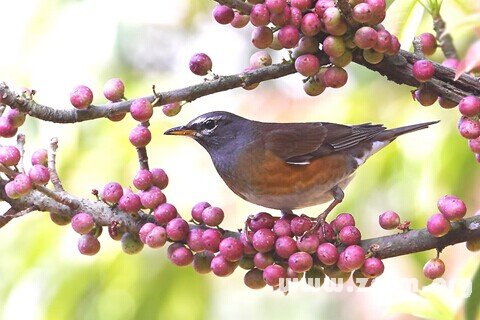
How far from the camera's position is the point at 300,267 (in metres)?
1.88

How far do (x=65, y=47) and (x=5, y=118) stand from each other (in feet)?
7.47

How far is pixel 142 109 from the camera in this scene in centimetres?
194

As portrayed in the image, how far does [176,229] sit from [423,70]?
69cm

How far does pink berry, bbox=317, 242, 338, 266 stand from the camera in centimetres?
189

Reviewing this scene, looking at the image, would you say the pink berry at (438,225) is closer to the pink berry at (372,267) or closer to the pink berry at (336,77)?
the pink berry at (372,267)

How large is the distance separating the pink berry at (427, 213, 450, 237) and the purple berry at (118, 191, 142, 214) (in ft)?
2.25

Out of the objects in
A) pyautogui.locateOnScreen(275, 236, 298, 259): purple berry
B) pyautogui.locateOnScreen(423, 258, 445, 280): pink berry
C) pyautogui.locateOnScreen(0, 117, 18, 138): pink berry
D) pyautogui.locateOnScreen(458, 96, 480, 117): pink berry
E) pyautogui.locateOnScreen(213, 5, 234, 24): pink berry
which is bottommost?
pyautogui.locateOnScreen(423, 258, 445, 280): pink berry

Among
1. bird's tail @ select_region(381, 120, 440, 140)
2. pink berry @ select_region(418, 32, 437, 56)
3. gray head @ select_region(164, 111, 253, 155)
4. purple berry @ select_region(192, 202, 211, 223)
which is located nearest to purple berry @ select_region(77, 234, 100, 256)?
purple berry @ select_region(192, 202, 211, 223)

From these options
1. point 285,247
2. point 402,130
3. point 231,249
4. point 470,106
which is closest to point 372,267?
point 285,247

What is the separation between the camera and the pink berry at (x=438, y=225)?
183 cm

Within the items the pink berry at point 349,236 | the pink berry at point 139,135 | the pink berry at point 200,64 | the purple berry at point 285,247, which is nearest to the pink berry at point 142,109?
the pink berry at point 139,135

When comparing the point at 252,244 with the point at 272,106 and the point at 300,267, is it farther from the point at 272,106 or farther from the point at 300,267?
the point at 272,106

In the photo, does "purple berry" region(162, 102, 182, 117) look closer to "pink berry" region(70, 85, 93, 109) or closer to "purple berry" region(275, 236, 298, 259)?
"pink berry" region(70, 85, 93, 109)

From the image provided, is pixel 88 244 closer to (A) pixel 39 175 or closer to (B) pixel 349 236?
(A) pixel 39 175
